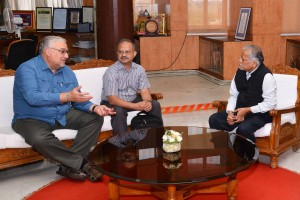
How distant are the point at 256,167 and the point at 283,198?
2.37ft

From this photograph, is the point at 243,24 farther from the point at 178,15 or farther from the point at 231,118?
the point at 231,118

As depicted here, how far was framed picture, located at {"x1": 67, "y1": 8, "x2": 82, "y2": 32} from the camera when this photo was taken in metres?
9.25

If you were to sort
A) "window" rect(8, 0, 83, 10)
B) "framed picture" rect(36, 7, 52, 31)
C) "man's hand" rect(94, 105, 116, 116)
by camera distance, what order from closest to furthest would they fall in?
"man's hand" rect(94, 105, 116, 116), "framed picture" rect(36, 7, 52, 31), "window" rect(8, 0, 83, 10)

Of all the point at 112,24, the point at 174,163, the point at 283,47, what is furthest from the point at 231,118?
the point at 283,47

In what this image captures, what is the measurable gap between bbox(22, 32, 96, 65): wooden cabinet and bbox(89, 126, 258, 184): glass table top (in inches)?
214

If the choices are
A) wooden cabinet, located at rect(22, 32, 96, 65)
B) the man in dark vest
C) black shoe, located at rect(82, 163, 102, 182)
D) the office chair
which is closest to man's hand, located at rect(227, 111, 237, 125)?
the man in dark vest

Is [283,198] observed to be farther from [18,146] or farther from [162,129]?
[18,146]

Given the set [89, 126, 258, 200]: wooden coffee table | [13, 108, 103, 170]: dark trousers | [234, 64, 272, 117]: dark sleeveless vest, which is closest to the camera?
[89, 126, 258, 200]: wooden coffee table

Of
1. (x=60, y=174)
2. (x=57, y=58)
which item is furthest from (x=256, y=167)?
(x=57, y=58)

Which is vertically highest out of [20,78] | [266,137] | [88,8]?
[88,8]

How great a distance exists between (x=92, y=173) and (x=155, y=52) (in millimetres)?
6087

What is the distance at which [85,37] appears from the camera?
A: 30.9 ft

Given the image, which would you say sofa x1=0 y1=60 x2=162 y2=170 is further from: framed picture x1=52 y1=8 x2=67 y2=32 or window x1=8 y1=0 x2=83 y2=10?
window x1=8 y1=0 x2=83 y2=10

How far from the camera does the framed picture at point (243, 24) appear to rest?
28.5ft
